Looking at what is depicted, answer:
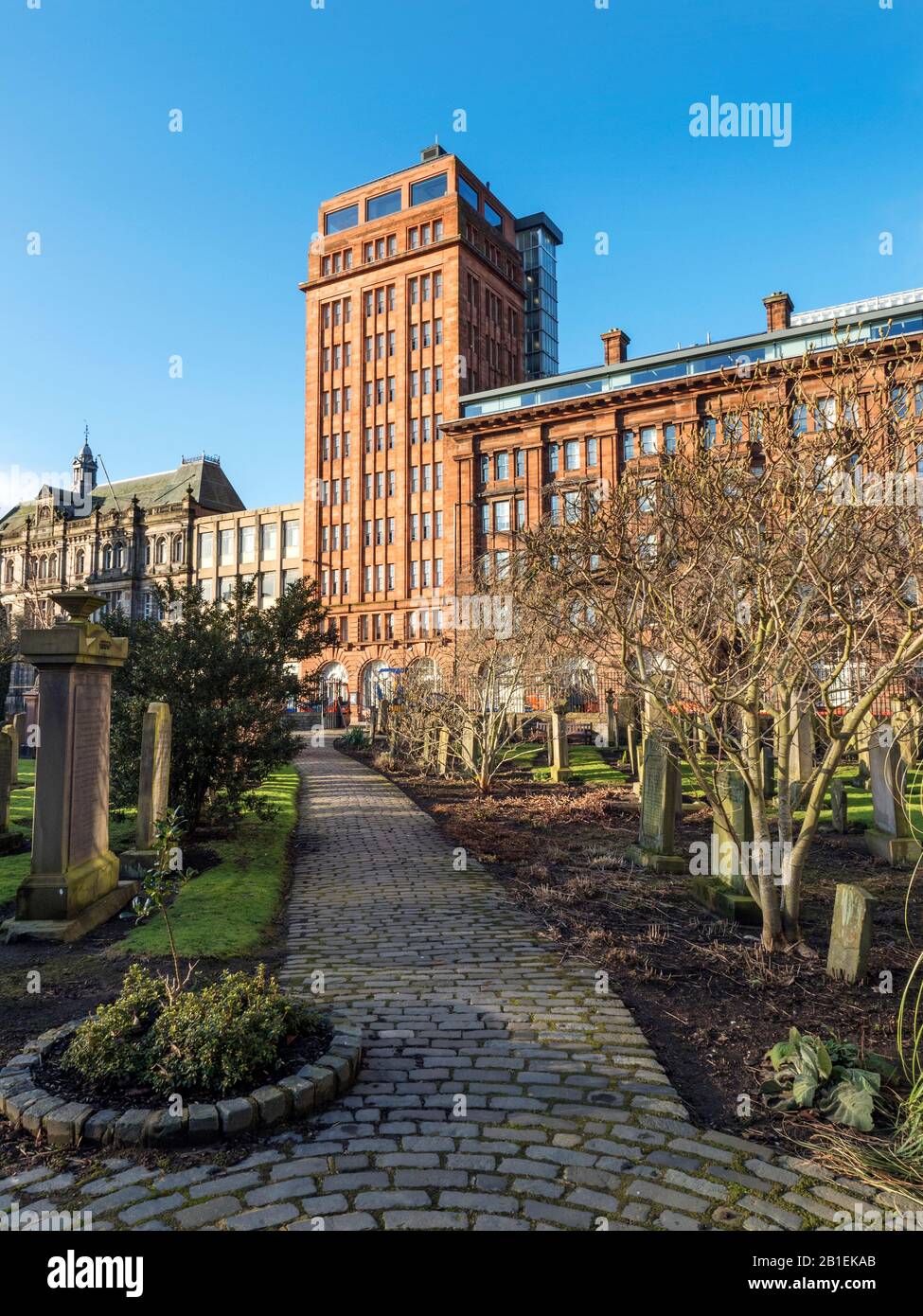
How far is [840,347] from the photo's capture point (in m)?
6.80

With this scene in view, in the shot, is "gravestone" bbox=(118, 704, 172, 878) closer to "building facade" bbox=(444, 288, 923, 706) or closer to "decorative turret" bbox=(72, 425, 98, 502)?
"building facade" bbox=(444, 288, 923, 706)

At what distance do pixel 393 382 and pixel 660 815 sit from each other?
160 ft

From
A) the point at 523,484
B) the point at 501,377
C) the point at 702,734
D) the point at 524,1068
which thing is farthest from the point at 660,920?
the point at 501,377

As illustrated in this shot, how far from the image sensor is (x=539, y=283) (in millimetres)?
76500

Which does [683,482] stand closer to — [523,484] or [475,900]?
[475,900]

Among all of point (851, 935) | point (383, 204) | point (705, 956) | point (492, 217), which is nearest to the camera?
point (851, 935)

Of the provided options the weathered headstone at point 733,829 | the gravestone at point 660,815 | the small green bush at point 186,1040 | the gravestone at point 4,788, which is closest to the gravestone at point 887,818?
the gravestone at point 660,815

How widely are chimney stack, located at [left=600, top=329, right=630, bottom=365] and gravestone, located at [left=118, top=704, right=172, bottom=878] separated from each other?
42462 millimetres

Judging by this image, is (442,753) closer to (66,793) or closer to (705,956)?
(66,793)

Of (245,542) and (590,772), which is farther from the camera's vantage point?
(245,542)

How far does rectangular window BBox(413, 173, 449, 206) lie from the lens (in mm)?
53688

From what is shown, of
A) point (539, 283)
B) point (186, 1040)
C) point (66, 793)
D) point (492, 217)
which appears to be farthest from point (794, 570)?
point (539, 283)

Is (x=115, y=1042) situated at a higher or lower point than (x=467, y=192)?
lower

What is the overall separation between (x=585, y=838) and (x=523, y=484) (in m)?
37.3
